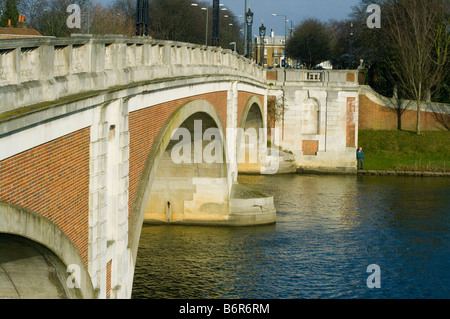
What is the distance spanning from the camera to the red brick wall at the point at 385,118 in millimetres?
52812

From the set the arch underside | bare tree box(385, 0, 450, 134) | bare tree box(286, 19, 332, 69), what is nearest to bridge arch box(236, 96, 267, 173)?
bare tree box(385, 0, 450, 134)

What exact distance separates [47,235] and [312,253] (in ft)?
50.9

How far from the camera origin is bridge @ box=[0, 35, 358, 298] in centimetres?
1029

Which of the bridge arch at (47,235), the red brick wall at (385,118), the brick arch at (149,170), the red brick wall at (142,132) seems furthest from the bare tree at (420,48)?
the bridge arch at (47,235)

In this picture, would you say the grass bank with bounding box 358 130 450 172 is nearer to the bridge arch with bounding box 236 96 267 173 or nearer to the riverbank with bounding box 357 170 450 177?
the riverbank with bounding box 357 170 450 177

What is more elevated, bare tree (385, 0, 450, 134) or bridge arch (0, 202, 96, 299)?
bare tree (385, 0, 450, 134)

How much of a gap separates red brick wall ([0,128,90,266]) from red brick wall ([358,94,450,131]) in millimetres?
41377

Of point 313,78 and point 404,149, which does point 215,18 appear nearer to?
point 313,78

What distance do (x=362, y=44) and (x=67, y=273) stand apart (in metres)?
64.1

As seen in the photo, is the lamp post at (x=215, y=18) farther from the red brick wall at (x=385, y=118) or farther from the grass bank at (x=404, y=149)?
the red brick wall at (x=385, y=118)

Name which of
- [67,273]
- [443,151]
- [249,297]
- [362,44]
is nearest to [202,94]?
[249,297]

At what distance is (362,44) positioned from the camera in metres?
73.2

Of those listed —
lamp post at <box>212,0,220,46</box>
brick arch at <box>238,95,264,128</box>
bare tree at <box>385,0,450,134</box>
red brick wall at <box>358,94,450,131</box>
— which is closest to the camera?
lamp post at <box>212,0,220,46</box>
